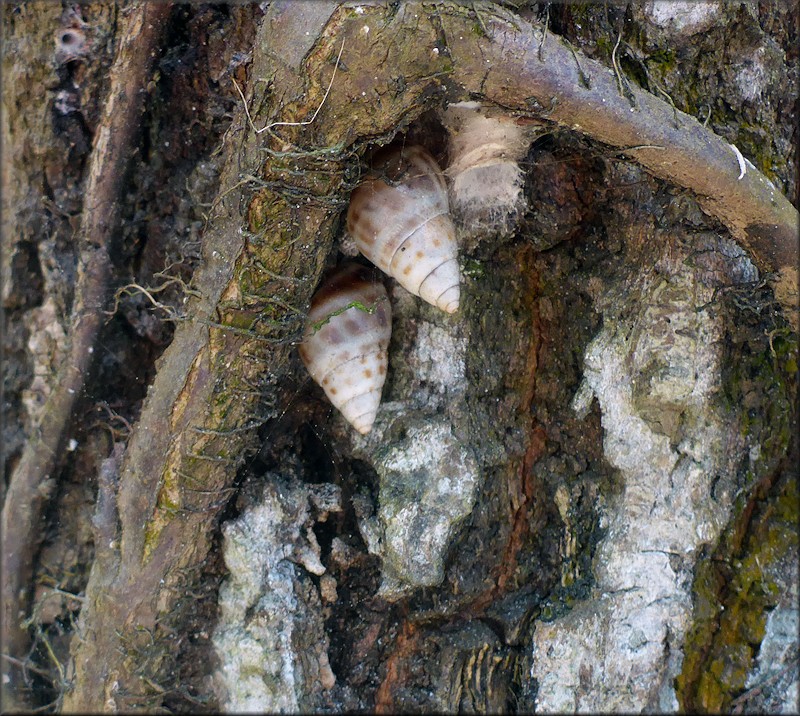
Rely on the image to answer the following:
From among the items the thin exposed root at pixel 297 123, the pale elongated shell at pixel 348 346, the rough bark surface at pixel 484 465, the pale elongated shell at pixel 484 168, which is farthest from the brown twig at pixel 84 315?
the pale elongated shell at pixel 484 168

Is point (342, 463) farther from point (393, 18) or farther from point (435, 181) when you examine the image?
point (393, 18)

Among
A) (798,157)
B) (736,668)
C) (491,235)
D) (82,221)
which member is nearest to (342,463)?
(491,235)

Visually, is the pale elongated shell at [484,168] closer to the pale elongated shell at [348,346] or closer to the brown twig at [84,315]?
the pale elongated shell at [348,346]

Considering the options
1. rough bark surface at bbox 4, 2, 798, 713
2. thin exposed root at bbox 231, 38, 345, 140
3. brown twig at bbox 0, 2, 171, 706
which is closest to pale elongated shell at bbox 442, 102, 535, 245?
rough bark surface at bbox 4, 2, 798, 713

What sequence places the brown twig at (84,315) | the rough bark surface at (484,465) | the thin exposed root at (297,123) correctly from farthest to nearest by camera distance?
the brown twig at (84,315), the rough bark surface at (484,465), the thin exposed root at (297,123)

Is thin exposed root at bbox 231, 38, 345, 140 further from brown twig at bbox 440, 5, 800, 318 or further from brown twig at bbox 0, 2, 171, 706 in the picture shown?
brown twig at bbox 0, 2, 171, 706

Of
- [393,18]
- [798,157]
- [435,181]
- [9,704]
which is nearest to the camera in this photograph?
[393,18]
